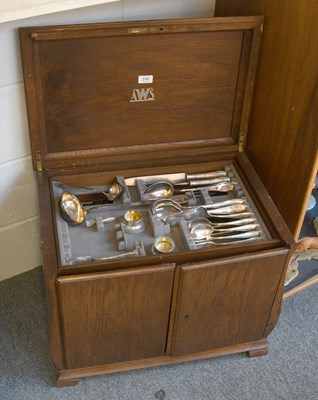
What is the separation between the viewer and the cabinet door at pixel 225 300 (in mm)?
1354

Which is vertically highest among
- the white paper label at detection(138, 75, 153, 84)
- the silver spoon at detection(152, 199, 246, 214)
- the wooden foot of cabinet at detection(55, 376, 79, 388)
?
the white paper label at detection(138, 75, 153, 84)

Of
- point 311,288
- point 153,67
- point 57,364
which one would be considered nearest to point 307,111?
point 153,67

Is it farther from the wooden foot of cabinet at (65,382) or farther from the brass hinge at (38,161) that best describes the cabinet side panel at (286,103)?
the wooden foot of cabinet at (65,382)

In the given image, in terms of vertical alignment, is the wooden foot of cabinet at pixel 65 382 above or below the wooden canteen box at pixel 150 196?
below

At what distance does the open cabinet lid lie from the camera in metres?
1.38

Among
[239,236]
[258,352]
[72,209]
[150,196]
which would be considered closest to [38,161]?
[72,209]

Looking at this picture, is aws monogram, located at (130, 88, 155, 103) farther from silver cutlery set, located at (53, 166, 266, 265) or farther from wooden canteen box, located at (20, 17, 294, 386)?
silver cutlery set, located at (53, 166, 266, 265)

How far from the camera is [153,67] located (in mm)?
1461

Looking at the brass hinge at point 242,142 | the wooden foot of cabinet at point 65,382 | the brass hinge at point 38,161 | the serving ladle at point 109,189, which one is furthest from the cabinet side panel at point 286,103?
the wooden foot of cabinet at point 65,382

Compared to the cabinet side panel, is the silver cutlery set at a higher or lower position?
lower

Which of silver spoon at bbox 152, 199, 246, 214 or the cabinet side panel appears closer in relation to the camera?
the cabinet side panel

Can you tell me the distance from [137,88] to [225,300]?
592mm

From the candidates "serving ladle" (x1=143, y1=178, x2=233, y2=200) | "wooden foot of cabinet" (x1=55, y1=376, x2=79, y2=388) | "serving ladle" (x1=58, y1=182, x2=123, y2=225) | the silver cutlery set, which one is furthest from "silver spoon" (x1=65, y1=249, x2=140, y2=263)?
"wooden foot of cabinet" (x1=55, y1=376, x2=79, y2=388)

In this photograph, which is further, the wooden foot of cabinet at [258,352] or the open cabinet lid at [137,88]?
the wooden foot of cabinet at [258,352]
